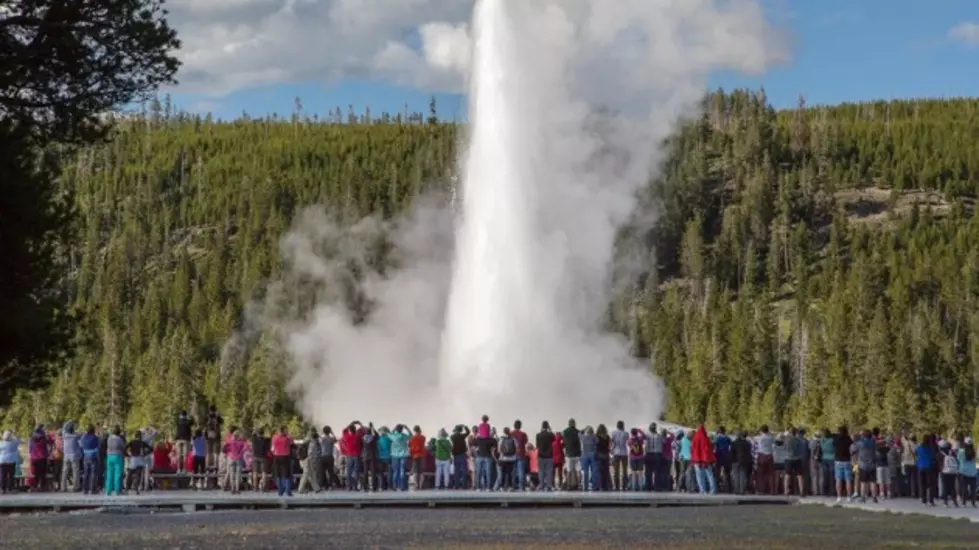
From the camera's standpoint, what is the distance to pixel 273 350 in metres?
136

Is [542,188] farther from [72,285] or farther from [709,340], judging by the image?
[72,285]

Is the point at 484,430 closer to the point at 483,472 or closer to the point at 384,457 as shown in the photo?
the point at 483,472

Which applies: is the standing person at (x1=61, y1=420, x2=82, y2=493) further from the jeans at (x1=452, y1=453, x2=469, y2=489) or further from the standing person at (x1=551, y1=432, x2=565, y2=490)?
the standing person at (x1=551, y1=432, x2=565, y2=490)

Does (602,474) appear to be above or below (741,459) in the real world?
below

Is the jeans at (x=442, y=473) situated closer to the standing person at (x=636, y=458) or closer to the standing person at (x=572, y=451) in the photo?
the standing person at (x=572, y=451)

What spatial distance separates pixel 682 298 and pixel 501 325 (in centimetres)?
14068

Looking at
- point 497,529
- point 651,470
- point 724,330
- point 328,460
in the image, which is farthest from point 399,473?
point 724,330

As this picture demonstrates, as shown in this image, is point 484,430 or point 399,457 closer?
point 484,430

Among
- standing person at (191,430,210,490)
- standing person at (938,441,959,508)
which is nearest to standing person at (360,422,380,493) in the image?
standing person at (191,430,210,490)

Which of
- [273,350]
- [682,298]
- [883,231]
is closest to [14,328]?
[273,350]

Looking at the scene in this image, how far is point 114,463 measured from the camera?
102ft

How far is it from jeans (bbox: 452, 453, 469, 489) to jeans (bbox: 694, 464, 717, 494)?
5.02 m

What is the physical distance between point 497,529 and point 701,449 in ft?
36.4

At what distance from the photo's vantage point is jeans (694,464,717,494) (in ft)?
105
